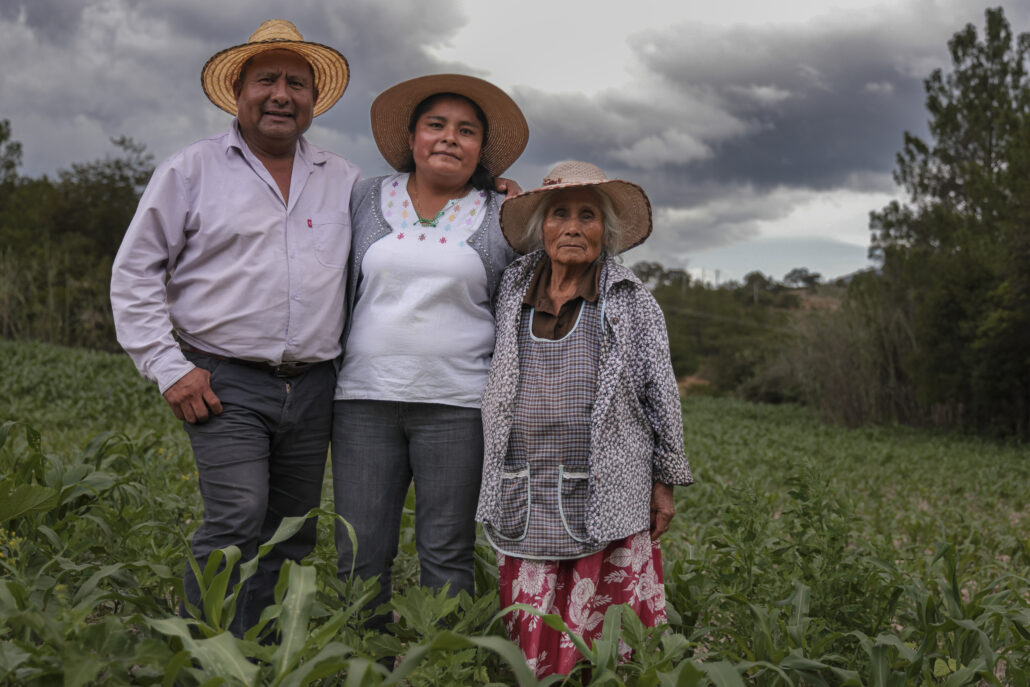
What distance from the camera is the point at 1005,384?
1377 cm

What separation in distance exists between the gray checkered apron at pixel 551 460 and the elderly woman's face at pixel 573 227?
0.81 feet

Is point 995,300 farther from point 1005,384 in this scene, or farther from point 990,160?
point 990,160

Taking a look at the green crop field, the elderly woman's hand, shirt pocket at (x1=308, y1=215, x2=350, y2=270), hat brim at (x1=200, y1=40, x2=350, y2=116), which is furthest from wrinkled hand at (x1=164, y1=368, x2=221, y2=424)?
the elderly woman's hand

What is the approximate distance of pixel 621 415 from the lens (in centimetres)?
250

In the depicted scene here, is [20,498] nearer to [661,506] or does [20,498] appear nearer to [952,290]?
[661,506]

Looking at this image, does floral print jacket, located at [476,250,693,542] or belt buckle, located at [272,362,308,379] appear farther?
belt buckle, located at [272,362,308,379]

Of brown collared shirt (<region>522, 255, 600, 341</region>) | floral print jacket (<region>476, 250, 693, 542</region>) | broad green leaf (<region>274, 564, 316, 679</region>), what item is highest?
brown collared shirt (<region>522, 255, 600, 341</region>)

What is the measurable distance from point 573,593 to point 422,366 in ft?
2.63

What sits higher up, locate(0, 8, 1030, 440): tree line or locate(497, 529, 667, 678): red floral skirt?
locate(0, 8, 1030, 440): tree line

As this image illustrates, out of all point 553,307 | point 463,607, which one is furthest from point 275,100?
point 463,607

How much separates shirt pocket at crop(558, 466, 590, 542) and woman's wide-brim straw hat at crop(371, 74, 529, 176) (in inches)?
45.8

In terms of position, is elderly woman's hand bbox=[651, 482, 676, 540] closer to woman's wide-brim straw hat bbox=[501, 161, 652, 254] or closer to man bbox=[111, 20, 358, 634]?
woman's wide-brim straw hat bbox=[501, 161, 652, 254]

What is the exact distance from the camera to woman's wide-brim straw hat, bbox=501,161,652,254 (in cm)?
261

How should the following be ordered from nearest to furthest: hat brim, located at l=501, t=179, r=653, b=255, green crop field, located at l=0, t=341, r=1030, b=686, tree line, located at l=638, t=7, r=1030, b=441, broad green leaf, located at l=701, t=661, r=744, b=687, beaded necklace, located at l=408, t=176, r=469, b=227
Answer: green crop field, located at l=0, t=341, r=1030, b=686 < broad green leaf, located at l=701, t=661, r=744, b=687 < hat brim, located at l=501, t=179, r=653, b=255 < beaded necklace, located at l=408, t=176, r=469, b=227 < tree line, located at l=638, t=7, r=1030, b=441
